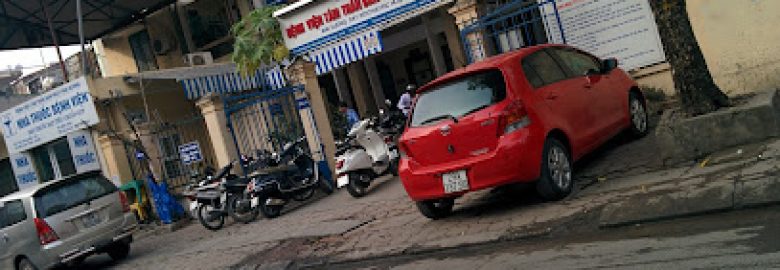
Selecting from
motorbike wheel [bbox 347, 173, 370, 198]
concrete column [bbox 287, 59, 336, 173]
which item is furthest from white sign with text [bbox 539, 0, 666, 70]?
concrete column [bbox 287, 59, 336, 173]

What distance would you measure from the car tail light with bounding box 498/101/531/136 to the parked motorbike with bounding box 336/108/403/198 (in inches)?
181

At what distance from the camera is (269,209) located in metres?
11.0

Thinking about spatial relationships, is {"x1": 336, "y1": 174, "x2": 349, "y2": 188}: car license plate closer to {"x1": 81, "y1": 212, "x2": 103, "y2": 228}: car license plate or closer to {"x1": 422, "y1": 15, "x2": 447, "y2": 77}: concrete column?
{"x1": 81, "y1": 212, "x2": 103, "y2": 228}: car license plate

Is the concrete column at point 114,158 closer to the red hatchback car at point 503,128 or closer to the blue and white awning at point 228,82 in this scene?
the blue and white awning at point 228,82

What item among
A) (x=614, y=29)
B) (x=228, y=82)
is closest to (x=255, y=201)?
(x=228, y=82)

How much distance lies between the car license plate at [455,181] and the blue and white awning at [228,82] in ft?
28.9

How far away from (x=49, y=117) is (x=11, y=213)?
6.12 metres

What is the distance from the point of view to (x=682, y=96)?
21.3ft

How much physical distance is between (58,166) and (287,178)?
9.41 m

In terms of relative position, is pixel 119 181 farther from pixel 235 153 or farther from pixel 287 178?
pixel 287 178

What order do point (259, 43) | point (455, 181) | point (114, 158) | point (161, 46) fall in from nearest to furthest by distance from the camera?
point (455, 181) → point (259, 43) → point (114, 158) → point (161, 46)

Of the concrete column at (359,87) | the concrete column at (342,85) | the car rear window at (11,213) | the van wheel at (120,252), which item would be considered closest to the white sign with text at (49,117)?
the van wheel at (120,252)

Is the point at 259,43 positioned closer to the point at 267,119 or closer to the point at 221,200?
the point at 267,119

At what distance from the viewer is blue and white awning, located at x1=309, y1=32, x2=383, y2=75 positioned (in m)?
12.9
